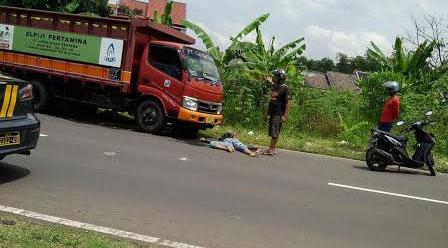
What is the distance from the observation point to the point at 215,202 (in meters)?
6.25

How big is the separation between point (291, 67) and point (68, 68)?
293 inches

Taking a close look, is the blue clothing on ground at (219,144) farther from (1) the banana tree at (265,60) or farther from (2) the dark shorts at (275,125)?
(1) the banana tree at (265,60)

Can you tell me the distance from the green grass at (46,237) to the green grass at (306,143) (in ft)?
25.8

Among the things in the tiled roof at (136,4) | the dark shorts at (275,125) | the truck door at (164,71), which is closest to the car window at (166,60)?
the truck door at (164,71)

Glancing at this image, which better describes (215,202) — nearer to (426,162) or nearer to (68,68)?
(426,162)

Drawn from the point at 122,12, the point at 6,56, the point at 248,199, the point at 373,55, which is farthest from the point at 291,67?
the point at 122,12

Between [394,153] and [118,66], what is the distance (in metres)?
6.50

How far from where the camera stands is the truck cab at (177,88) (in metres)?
11.5

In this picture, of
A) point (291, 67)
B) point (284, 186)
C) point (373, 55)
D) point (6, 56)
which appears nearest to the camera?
point (284, 186)

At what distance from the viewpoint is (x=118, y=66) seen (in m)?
12.1

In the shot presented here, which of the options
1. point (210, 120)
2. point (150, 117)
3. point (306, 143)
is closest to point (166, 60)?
point (150, 117)

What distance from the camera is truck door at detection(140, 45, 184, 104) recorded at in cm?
1152

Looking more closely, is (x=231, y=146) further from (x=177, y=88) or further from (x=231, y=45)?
(x=231, y=45)

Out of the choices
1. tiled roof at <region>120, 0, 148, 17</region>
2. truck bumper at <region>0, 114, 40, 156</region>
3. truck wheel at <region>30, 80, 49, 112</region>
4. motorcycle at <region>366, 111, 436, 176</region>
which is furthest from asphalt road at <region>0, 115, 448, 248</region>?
tiled roof at <region>120, 0, 148, 17</region>
